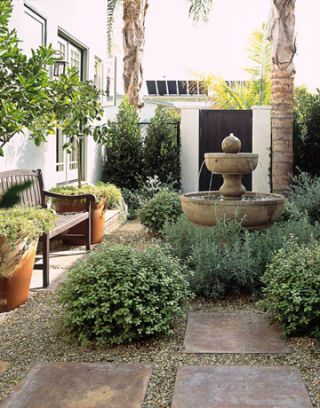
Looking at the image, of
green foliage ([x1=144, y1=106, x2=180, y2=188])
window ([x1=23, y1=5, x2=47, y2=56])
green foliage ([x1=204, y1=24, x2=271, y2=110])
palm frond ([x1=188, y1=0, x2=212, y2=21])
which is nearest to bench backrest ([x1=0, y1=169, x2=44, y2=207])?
window ([x1=23, y1=5, x2=47, y2=56])

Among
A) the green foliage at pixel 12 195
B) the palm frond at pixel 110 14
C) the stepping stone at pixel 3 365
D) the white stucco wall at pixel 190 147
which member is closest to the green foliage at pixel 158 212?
the white stucco wall at pixel 190 147

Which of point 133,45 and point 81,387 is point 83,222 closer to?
point 81,387

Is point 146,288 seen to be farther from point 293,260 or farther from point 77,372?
point 293,260

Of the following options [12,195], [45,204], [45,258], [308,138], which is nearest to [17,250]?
[45,258]

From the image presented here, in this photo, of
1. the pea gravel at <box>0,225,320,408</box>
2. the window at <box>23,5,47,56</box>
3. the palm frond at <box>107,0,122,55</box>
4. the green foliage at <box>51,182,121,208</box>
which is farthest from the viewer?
the palm frond at <box>107,0,122,55</box>

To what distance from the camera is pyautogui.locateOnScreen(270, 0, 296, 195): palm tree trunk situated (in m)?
9.53

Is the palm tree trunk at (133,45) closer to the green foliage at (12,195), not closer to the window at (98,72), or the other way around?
the window at (98,72)

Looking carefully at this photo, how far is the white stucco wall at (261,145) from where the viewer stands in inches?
443

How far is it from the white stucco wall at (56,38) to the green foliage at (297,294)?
347 centimetres

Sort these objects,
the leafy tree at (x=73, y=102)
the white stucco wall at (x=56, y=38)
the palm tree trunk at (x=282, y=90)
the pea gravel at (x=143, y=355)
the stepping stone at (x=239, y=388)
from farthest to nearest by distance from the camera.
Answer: the palm tree trunk at (x=282, y=90)
the white stucco wall at (x=56, y=38)
the leafy tree at (x=73, y=102)
the pea gravel at (x=143, y=355)
the stepping stone at (x=239, y=388)

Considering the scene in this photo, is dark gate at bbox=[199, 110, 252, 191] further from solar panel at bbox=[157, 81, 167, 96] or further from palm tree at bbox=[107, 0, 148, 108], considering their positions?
solar panel at bbox=[157, 81, 167, 96]

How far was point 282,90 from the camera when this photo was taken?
32.0ft

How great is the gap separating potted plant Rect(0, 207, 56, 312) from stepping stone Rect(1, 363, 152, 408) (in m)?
1.22

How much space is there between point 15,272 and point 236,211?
7.86ft
